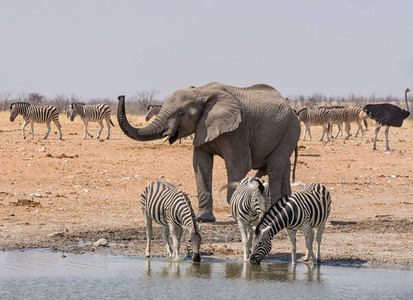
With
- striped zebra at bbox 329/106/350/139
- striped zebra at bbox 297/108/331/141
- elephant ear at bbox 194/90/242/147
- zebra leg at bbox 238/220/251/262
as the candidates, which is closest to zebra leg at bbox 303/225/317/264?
zebra leg at bbox 238/220/251/262

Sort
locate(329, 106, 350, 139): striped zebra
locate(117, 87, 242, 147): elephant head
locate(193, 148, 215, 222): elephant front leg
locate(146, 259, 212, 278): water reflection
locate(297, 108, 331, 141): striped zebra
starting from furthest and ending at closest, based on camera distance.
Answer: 1. locate(329, 106, 350, 139): striped zebra
2. locate(297, 108, 331, 141): striped zebra
3. locate(193, 148, 215, 222): elephant front leg
4. locate(117, 87, 242, 147): elephant head
5. locate(146, 259, 212, 278): water reflection

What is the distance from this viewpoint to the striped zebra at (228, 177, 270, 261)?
9.33 metres

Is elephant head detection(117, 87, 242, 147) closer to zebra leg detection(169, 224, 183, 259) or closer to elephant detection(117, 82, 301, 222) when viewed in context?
elephant detection(117, 82, 301, 222)

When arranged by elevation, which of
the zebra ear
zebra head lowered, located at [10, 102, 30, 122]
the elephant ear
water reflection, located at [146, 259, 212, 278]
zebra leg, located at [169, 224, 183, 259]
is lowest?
water reflection, located at [146, 259, 212, 278]

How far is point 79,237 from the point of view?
11.7 metres

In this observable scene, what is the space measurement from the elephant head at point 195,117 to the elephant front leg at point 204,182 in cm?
33

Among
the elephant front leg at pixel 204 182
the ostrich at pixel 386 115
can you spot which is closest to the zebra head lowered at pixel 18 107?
the ostrich at pixel 386 115

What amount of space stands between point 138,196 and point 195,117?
13.6 feet

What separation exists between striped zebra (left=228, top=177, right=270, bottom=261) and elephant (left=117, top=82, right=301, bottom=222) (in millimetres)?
2611

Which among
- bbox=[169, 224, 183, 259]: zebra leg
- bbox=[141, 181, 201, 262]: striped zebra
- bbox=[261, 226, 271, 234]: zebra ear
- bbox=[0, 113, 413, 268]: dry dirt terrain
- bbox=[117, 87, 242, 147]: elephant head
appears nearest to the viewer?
bbox=[261, 226, 271, 234]: zebra ear

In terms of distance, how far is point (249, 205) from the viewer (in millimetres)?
9477

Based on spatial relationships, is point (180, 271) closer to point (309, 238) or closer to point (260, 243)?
point (260, 243)

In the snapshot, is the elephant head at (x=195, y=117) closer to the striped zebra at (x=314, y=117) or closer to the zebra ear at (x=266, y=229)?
the zebra ear at (x=266, y=229)

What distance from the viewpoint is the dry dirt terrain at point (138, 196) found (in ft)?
36.4
